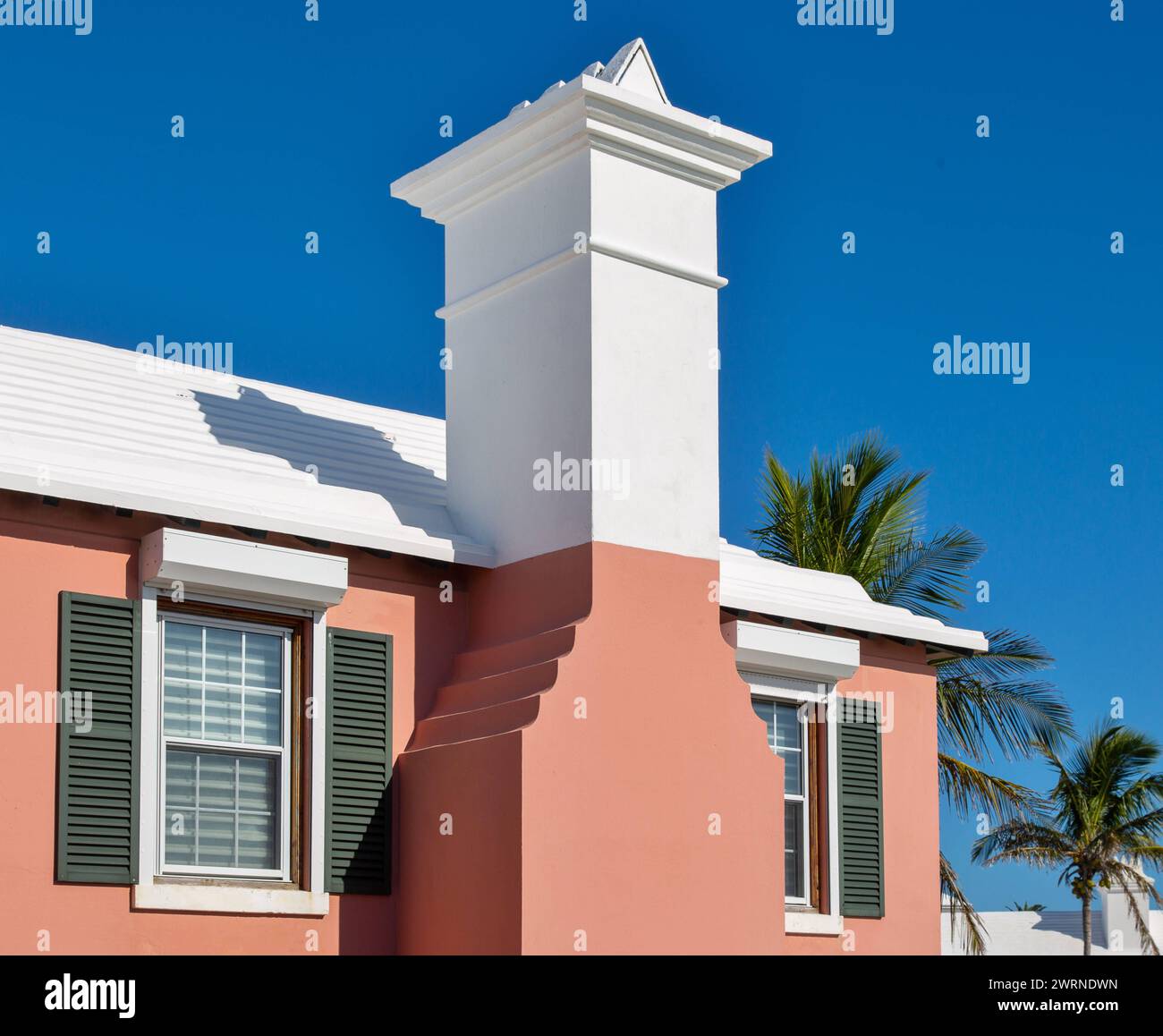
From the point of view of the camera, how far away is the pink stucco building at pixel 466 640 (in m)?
9.20

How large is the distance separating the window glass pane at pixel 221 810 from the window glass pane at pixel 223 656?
0.43 metres

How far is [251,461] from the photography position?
35.6 ft

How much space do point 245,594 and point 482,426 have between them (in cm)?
214

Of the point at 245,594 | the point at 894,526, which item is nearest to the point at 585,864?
the point at 245,594

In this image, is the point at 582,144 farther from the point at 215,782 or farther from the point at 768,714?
the point at 215,782

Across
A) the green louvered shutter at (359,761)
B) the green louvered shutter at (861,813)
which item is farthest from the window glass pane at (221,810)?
the green louvered shutter at (861,813)

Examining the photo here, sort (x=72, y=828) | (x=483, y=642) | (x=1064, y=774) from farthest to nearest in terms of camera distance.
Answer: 1. (x=1064, y=774)
2. (x=483, y=642)
3. (x=72, y=828)

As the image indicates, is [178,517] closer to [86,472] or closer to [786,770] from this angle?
[86,472]

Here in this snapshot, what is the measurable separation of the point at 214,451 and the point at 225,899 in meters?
2.87

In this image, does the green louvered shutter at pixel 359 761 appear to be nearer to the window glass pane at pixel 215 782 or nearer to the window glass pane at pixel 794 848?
the window glass pane at pixel 215 782

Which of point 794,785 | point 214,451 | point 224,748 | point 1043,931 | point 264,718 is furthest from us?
point 1043,931

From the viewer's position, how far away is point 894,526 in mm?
19750

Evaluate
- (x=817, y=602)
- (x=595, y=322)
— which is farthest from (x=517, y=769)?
(x=817, y=602)

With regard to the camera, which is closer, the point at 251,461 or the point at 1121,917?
the point at 251,461
